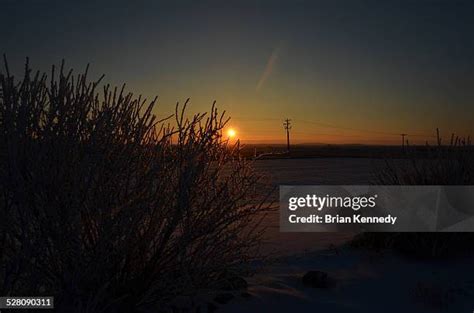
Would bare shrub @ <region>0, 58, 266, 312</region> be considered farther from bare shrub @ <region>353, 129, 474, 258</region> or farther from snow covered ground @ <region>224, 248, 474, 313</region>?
bare shrub @ <region>353, 129, 474, 258</region>

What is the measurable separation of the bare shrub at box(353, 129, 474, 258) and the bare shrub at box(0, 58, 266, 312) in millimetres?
3120

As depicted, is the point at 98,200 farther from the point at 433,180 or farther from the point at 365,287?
the point at 433,180

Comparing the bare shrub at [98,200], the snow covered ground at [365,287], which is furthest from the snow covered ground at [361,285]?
the bare shrub at [98,200]

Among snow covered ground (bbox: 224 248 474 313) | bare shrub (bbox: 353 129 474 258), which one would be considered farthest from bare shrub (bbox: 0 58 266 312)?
bare shrub (bbox: 353 129 474 258)

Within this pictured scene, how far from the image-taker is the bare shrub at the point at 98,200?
2.78 m

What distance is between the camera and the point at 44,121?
9.65ft

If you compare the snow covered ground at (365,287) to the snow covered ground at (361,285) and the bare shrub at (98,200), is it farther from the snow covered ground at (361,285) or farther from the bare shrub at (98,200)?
the bare shrub at (98,200)

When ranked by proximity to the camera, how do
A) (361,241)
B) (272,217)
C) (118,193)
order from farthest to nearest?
(272,217), (361,241), (118,193)

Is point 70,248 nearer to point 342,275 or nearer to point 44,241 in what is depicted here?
point 44,241

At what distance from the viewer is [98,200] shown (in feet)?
9.84

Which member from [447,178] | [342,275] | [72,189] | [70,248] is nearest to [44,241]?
[70,248]

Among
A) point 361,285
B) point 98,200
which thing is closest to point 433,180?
point 361,285

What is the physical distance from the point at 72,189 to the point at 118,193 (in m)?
0.37

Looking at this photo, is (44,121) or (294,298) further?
(294,298)
